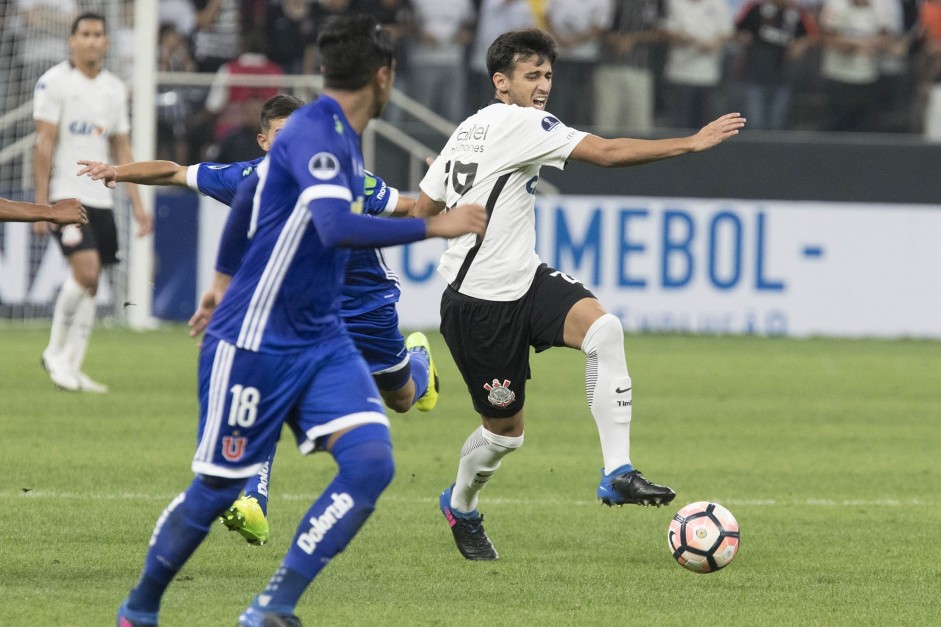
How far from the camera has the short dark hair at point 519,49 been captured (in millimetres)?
7219

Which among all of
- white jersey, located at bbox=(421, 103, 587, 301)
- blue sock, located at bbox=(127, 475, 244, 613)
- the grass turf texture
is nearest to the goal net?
the grass turf texture

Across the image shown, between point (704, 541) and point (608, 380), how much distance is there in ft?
2.66

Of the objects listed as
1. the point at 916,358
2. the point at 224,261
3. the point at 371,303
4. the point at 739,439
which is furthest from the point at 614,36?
the point at 224,261

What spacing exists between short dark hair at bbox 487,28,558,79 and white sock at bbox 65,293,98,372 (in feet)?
20.2

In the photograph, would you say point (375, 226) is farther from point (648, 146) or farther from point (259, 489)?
point (259, 489)

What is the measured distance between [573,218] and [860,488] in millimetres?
9164

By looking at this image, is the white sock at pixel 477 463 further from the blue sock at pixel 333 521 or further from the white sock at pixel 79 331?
the white sock at pixel 79 331

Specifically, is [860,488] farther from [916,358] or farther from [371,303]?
[916,358]

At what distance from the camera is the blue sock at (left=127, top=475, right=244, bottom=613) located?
505cm

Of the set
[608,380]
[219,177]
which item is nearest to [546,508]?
[608,380]

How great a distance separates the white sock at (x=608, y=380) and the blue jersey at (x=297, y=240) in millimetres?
2130

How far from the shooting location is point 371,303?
25.5ft

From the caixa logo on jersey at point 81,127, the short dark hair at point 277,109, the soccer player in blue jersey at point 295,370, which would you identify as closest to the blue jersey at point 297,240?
the soccer player in blue jersey at point 295,370

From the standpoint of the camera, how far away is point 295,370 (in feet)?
16.6
